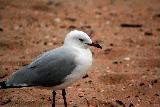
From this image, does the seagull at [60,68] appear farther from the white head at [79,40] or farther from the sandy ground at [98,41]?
the sandy ground at [98,41]

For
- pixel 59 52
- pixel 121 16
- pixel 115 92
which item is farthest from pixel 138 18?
pixel 59 52

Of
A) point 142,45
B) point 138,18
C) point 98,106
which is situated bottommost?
point 98,106

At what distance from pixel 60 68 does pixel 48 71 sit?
111 mm

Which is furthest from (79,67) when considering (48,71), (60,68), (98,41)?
(98,41)

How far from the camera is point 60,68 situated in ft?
14.3

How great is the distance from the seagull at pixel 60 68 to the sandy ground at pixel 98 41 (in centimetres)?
55

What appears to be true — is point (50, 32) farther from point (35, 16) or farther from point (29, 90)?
point (29, 90)

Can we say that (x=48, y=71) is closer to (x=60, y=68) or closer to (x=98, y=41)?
(x=60, y=68)

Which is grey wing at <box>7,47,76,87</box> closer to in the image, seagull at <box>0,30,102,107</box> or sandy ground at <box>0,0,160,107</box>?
seagull at <box>0,30,102,107</box>

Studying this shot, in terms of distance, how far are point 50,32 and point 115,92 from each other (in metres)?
2.34

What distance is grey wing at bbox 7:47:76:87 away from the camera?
4.33 metres

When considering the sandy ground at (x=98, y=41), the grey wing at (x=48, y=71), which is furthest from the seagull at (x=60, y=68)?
the sandy ground at (x=98, y=41)

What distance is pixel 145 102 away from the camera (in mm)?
4984

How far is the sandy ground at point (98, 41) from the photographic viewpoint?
5086mm
